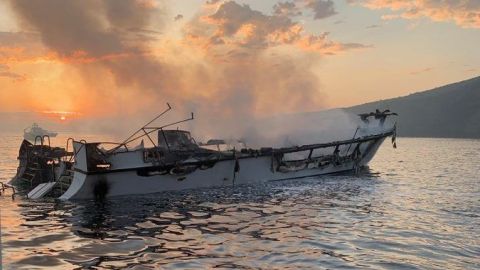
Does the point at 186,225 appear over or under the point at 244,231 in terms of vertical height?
over

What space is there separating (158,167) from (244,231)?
10508 mm

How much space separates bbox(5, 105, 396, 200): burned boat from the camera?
23.4 metres

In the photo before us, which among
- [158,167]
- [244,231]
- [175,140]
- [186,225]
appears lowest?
[244,231]

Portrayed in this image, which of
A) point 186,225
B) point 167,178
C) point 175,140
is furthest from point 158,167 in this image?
point 186,225

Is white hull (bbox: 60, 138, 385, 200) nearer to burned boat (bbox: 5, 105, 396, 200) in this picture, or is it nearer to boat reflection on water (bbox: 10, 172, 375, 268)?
burned boat (bbox: 5, 105, 396, 200)

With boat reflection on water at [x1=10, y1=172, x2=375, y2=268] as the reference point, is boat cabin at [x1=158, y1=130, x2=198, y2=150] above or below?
above

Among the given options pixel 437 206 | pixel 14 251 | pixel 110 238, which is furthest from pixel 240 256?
pixel 437 206

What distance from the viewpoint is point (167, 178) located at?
25906 mm

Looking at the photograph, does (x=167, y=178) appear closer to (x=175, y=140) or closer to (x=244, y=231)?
(x=175, y=140)

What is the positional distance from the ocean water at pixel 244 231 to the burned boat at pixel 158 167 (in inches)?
44.9

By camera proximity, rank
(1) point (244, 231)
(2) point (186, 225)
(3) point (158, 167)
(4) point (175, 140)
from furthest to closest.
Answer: (4) point (175, 140), (3) point (158, 167), (2) point (186, 225), (1) point (244, 231)

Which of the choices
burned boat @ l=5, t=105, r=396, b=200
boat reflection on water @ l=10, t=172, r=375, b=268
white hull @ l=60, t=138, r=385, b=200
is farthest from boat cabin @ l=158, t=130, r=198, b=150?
boat reflection on water @ l=10, t=172, r=375, b=268

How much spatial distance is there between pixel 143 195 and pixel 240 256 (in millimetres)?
13183

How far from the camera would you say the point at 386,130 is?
40656mm
